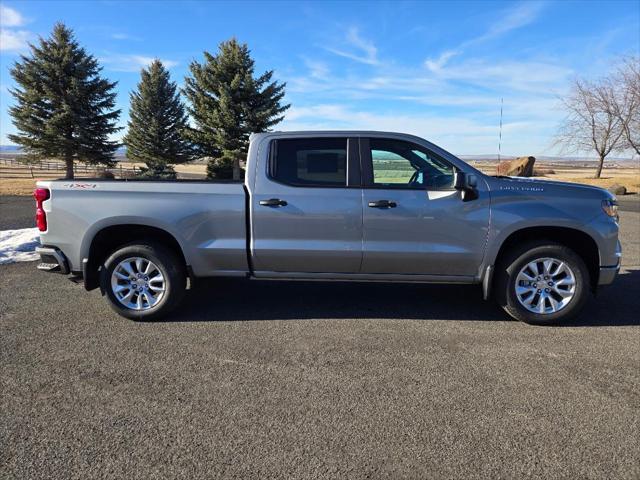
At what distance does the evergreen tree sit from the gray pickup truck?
105 feet

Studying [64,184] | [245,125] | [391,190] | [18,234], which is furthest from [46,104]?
[391,190]

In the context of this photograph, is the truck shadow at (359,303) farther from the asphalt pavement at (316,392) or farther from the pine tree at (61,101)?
the pine tree at (61,101)

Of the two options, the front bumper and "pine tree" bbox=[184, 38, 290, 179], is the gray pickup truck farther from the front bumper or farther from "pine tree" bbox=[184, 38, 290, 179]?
"pine tree" bbox=[184, 38, 290, 179]

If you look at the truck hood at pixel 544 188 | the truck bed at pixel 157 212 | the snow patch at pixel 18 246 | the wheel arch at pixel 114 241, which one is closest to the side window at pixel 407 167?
the truck hood at pixel 544 188

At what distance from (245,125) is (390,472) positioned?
3121 cm

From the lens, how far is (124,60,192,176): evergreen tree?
34594 millimetres

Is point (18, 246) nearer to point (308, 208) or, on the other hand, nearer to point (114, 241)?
point (114, 241)

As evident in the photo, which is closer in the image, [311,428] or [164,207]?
[311,428]

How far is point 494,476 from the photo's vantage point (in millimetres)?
2250

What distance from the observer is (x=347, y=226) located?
167 inches

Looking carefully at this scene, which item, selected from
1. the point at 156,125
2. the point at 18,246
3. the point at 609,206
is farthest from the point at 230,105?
the point at 609,206

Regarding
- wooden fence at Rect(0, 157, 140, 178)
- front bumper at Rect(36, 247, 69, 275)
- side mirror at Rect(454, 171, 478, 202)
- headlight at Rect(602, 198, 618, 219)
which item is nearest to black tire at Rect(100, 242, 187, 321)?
front bumper at Rect(36, 247, 69, 275)

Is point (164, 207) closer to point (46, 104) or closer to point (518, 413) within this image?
point (518, 413)

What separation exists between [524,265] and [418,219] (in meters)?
1.14
